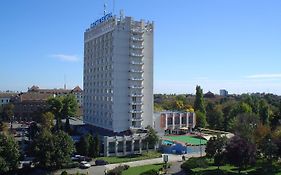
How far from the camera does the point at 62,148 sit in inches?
2384

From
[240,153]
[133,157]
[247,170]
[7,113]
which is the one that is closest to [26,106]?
[7,113]

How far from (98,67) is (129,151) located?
28.5 m

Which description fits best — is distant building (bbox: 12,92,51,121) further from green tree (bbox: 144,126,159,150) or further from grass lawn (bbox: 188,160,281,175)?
grass lawn (bbox: 188,160,281,175)

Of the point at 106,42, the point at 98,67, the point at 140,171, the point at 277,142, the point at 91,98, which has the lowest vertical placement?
the point at 140,171

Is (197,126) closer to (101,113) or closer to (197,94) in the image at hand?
(197,94)

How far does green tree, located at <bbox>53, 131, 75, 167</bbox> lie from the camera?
195 feet

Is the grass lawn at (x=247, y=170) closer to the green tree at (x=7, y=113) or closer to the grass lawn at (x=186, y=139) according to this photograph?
the grass lawn at (x=186, y=139)

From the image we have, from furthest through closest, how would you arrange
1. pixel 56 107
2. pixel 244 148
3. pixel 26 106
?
pixel 26 106 < pixel 56 107 < pixel 244 148

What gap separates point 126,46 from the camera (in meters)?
87.8

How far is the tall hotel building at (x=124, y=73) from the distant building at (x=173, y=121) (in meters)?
Result: 11.4

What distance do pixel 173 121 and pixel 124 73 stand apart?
95.1ft

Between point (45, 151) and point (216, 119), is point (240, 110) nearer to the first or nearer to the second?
point (216, 119)

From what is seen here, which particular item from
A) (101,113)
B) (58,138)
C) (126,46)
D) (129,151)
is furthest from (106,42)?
(58,138)

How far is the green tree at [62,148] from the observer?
59.5m
